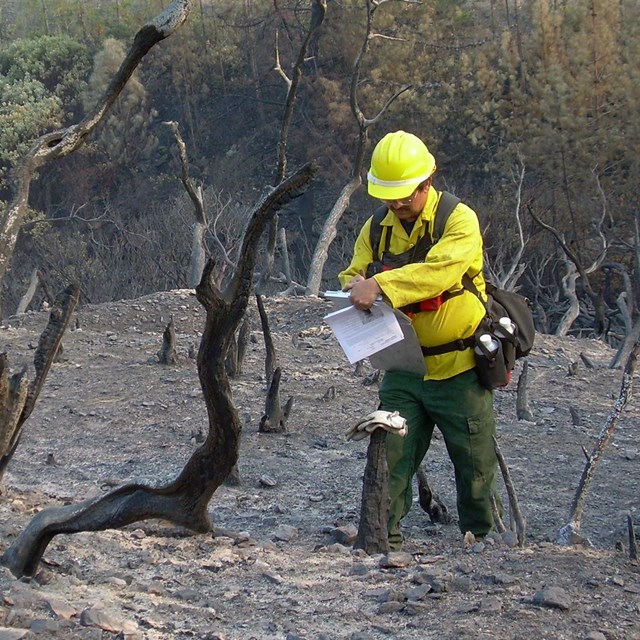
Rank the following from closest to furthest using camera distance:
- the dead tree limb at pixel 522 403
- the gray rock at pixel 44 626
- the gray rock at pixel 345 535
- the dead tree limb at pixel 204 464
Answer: the gray rock at pixel 44 626, the dead tree limb at pixel 204 464, the gray rock at pixel 345 535, the dead tree limb at pixel 522 403

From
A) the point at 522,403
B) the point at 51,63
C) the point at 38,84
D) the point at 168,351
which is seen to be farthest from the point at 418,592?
the point at 51,63

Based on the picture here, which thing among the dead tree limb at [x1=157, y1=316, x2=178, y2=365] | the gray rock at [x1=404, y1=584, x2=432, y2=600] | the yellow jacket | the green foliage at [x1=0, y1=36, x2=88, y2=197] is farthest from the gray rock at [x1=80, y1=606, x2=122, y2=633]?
the green foliage at [x1=0, y1=36, x2=88, y2=197]

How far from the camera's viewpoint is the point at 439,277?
4277 millimetres

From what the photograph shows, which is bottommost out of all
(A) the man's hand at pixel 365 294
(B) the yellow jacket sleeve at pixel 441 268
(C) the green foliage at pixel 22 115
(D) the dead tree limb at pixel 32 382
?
(D) the dead tree limb at pixel 32 382

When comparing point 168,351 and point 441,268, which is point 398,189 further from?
point 168,351

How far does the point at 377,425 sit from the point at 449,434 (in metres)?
0.60

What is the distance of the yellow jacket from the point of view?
4.21 meters

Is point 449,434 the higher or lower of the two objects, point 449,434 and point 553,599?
the higher

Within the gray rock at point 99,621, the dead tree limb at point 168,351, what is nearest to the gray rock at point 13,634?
the gray rock at point 99,621

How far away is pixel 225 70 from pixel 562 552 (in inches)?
1310

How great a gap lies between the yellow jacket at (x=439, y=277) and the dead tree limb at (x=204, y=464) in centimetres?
73

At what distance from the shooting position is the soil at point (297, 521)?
3.30m

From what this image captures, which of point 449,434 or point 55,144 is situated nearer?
point 55,144

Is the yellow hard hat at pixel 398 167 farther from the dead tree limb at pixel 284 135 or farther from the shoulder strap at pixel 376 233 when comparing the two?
the dead tree limb at pixel 284 135
